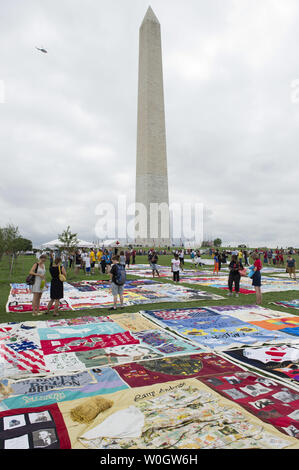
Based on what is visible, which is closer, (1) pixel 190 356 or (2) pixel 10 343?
(1) pixel 190 356

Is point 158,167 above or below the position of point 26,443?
above

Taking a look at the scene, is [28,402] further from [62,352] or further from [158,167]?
[158,167]

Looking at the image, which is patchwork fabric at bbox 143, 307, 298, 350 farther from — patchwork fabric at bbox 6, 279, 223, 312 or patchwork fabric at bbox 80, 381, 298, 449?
patchwork fabric at bbox 80, 381, 298, 449

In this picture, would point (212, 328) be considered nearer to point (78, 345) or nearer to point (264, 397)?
point (78, 345)

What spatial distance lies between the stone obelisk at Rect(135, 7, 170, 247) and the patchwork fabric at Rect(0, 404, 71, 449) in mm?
39047

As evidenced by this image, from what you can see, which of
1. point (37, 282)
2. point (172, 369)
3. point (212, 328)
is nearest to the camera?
point (172, 369)

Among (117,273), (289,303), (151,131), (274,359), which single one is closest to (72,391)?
(274,359)

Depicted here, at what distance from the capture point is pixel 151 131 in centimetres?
4116

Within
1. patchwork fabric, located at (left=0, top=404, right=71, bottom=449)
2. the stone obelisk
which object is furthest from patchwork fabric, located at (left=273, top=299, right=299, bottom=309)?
the stone obelisk

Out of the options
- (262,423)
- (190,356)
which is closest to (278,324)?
(190,356)

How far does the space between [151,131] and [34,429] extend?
1628 inches

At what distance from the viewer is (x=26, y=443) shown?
281 centimetres

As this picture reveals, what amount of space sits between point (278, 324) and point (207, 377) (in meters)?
3.79
